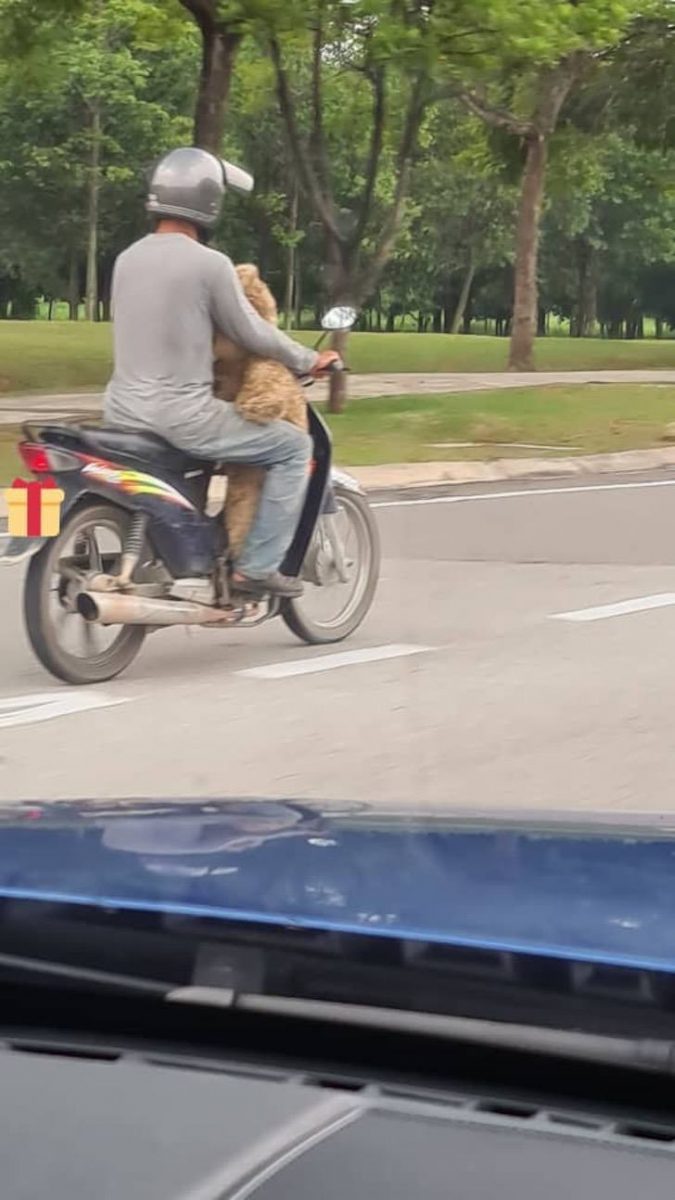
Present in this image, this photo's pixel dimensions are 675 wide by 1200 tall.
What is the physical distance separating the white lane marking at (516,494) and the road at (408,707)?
3.95 metres

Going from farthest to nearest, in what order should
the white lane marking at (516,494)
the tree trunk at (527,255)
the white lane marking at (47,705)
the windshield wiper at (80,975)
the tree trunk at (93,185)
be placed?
the tree trunk at (93,185)
the tree trunk at (527,255)
the white lane marking at (516,494)
the white lane marking at (47,705)
the windshield wiper at (80,975)

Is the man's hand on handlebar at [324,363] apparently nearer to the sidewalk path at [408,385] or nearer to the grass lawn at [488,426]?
the grass lawn at [488,426]

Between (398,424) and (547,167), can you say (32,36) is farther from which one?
(547,167)

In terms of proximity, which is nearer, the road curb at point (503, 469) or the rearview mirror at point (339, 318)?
the rearview mirror at point (339, 318)

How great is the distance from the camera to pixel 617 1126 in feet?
5.95

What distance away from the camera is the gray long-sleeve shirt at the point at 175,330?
282 inches

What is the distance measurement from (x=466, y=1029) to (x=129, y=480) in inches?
208

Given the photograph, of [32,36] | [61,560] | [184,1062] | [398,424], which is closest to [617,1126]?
[184,1062]

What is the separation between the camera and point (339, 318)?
755 cm

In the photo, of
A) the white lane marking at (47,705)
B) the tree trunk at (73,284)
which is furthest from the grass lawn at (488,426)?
the tree trunk at (73,284)

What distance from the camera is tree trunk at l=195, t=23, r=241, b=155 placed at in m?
20.8

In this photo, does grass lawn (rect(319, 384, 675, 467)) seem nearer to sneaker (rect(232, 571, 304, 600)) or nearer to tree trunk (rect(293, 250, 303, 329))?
sneaker (rect(232, 571, 304, 600))

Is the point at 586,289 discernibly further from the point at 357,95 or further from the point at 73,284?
the point at 357,95

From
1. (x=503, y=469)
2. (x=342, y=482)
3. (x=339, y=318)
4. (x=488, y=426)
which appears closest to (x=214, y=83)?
(x=488, y=426)
